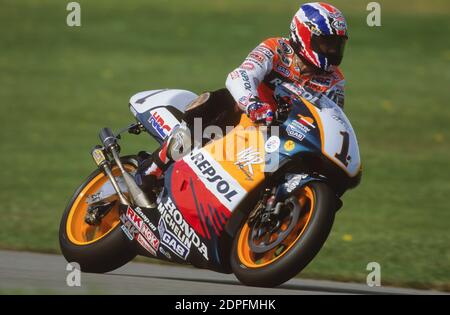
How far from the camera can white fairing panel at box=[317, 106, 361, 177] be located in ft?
22.7

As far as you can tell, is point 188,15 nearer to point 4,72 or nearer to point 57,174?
point 4,72

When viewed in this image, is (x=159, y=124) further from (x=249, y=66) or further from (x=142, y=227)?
(x=249, y=66)

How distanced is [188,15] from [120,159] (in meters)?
26.1

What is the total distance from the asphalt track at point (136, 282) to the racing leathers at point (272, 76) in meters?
1.27

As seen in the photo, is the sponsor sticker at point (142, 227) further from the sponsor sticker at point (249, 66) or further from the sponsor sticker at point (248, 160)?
the sponsor sticker at point (249, 66)

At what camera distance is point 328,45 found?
7.39 metres

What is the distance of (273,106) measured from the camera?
7504 millimetres

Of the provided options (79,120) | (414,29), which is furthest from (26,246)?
(414,29)

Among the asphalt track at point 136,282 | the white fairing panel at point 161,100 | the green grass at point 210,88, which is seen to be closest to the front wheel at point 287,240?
the asphalt track at point 136,282

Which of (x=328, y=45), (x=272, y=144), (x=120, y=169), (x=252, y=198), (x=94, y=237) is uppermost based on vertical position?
(x=328, y=45)

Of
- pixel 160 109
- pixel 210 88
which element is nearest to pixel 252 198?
pixel 160 109

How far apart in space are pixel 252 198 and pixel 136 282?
3.45ft

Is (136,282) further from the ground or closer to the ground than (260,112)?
closer to the ground

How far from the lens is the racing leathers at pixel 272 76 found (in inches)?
288
